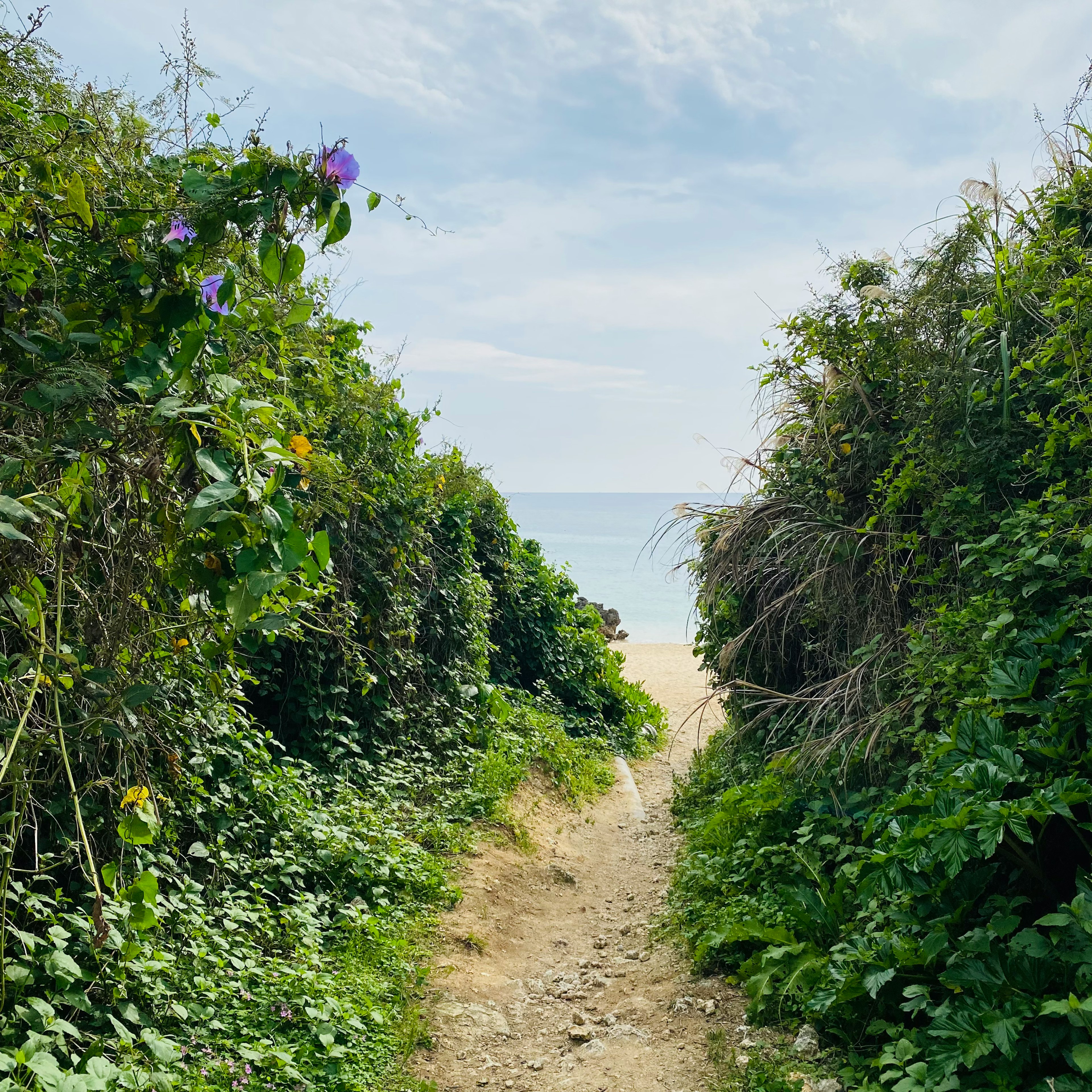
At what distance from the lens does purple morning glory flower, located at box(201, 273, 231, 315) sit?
2.45 metres

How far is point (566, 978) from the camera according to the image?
480 cm

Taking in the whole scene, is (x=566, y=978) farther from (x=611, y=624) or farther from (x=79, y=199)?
(x=611, y=624)

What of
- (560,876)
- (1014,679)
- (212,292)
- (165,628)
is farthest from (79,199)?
(560,876)

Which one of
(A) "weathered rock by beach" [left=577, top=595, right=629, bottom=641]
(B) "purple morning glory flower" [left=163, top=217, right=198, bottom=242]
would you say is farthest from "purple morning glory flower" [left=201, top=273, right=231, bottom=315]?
(A) "weathered rock by beach" [left=577, top=595, right=629, bottom=641]

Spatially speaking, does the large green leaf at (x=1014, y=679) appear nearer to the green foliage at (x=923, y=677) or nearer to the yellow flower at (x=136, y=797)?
the green foliage at (x=923, y=677)

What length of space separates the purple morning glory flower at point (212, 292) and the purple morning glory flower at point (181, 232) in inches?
4.9

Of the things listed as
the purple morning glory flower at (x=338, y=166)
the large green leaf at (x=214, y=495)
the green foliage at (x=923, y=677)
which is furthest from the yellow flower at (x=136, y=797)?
the green foliage at (x=923, y=677)

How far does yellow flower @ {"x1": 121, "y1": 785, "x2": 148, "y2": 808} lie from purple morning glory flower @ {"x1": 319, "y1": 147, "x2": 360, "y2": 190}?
2.11 metres

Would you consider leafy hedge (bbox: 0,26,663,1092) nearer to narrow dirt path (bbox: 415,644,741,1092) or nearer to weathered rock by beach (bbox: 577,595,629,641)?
narrow dirt path (bbox: 415,644,741,1092)

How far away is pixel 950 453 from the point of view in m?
4.44

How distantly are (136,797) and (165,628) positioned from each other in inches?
30.7

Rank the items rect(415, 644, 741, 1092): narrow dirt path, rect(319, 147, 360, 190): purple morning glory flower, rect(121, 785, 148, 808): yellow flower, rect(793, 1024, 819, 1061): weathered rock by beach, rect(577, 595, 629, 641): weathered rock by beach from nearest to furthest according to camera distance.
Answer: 1. rect(319, 147, 360, 190): purple morning glory flower
2. rect(121, 785, 148, 808): yellow flower
3. rect(793, 1024, 819, 1061): weathered rock by beach
4. rect(415, 644, 741, 1092): narrow dirt path
5. rect(577, 595, 629, 641): weathered rock by beach

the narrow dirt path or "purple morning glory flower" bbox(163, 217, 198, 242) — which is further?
the narrow dirt path

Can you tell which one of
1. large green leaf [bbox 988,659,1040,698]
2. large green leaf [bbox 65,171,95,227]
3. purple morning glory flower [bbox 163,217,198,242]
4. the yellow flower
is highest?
large green leaf [bbox 65,171,95,227]
